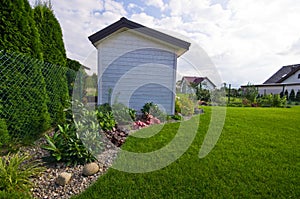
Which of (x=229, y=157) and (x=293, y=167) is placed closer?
(x=293, y=167)

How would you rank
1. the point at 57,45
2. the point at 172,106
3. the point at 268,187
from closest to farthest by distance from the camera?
the point at 268,187 < the point at 57,45 < the point at 172,106

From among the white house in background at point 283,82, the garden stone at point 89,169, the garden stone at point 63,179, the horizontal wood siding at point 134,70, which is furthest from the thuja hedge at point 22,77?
the white house in background at point 283,82

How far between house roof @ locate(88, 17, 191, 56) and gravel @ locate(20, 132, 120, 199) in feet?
12.7

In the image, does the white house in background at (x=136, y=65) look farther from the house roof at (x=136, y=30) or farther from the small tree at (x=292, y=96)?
the small tree at (x=292, y=96)

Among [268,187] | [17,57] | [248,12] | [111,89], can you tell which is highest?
[248,12]

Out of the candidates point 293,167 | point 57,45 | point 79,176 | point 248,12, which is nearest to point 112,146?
point 79,176

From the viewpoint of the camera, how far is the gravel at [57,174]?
1.99 m

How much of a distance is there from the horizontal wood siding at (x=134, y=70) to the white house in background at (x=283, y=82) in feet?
69.3

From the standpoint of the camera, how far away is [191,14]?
5.59 metres

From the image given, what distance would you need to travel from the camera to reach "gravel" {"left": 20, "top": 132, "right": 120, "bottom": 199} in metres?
1.99

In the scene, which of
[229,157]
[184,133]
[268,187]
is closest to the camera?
[268,187]

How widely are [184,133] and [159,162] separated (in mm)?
1800

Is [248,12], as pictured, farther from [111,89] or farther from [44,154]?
[44,154]

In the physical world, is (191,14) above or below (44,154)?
above
